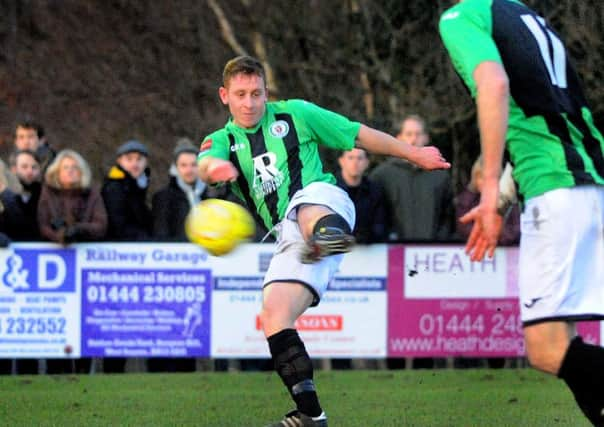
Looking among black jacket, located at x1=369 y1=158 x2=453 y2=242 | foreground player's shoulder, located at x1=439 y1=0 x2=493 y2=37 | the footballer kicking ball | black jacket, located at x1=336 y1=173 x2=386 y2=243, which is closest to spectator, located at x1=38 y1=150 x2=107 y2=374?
black jacket, located at x1=336 y1=173 x2=386 y2=243

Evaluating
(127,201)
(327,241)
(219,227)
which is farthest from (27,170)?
(327,241)

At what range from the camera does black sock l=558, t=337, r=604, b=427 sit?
5.95m

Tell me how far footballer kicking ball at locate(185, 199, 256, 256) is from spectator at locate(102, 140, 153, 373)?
570cm

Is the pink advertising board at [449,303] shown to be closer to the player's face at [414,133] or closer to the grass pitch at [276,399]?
the grass pitch at [276,399]

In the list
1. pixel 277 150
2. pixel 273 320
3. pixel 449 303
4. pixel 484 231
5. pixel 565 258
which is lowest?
pixel 449 303

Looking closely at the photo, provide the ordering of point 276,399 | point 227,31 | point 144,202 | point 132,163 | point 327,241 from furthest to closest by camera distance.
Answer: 1. point 227,31
2. point 144,202
3. point 132,163
4. point 276,399
5. point 327,241

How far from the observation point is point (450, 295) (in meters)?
13.6

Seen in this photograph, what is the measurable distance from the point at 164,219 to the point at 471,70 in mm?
8150

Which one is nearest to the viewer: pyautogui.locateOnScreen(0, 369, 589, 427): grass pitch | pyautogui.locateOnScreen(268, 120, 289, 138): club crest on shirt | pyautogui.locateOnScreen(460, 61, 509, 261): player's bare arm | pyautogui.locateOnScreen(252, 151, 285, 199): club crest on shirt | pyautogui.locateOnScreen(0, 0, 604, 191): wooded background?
pyautogui.locateOnScreen(460, 61, 509, 261): player's bare arm

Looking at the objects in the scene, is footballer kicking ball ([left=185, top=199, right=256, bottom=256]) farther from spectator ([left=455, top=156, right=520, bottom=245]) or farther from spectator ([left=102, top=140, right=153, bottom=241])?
spectator ([left=455, top=156, right=520, bottom=245])

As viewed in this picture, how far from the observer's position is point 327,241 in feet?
24.0

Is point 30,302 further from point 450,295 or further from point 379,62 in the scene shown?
point 379,62

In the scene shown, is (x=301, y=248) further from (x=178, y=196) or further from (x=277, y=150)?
(x=178, y=196)

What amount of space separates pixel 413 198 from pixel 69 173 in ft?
10.4
